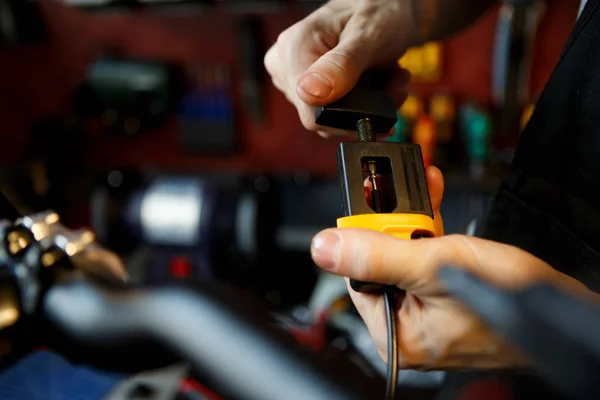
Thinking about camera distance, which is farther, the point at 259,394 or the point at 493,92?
the point at 493,92

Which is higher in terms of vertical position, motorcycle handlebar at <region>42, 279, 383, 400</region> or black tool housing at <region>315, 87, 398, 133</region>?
black tool housing at <region>315, 87, 398, 133</region>

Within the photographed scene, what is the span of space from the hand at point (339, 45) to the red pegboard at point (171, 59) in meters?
1.07

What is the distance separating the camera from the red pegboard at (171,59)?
5.45 ft

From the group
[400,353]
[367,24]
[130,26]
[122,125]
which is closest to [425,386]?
[400,353]

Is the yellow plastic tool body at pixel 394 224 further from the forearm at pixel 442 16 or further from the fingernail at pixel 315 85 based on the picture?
the forearm at pixel 442 16

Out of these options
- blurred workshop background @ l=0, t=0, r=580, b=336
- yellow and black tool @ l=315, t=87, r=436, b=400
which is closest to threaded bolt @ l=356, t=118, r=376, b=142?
yellow and black tool @ l=315, t=87, r=436, b=400

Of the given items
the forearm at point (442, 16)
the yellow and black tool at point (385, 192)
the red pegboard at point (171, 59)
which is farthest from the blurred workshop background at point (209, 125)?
the yellow and black tool at point (385, 192)

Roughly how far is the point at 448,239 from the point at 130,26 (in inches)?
69.2

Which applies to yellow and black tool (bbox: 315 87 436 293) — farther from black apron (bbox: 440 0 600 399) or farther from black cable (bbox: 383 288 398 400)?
black apron (bbox: 440 0 600 399)

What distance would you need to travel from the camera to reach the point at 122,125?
181cm

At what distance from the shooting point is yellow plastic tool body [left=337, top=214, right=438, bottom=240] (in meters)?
0.37

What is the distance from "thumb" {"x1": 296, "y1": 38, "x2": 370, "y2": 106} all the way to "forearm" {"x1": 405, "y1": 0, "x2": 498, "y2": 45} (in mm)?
180

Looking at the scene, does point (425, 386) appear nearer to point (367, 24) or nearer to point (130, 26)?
point (367, 24)

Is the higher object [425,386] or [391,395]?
[391,395]
